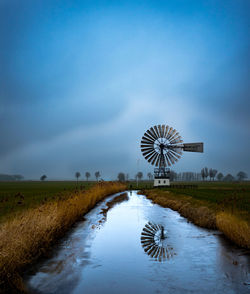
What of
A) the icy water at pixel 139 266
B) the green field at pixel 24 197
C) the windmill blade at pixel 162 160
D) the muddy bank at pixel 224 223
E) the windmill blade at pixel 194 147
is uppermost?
the windmill blade at pixel 194 147

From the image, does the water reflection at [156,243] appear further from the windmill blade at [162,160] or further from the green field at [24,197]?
the windmill blade at [162,160]

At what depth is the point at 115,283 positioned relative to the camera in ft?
24.0

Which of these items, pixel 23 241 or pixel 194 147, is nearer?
pixel 23 241

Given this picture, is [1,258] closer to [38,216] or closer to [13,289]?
[13,289]

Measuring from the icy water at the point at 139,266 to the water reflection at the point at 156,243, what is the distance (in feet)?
0.12

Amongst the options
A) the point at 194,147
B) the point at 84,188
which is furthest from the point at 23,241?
the point at 194,147

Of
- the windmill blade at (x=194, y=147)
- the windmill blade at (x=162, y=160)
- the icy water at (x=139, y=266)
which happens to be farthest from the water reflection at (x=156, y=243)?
the windmill blade at (x=194, y=147)

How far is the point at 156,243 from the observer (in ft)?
39.3

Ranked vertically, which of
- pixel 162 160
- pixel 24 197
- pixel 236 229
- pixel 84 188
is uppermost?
pixel 162 160

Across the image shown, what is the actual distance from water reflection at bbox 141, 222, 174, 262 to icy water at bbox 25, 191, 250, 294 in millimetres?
37

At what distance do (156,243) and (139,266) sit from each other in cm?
332

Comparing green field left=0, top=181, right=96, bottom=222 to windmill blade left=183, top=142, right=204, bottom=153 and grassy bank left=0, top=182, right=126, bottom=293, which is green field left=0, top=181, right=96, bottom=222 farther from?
windmill blade left=183, top=142, right=204, bottom=153

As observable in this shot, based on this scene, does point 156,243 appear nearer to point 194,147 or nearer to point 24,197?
point 24,197

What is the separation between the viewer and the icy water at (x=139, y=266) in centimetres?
704
